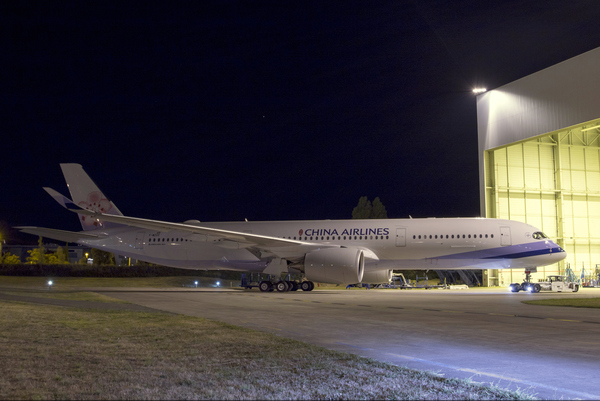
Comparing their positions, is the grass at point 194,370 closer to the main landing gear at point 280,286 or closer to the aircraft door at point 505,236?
the main landing gear at point 280,286

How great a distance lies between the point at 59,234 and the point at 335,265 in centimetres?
1298

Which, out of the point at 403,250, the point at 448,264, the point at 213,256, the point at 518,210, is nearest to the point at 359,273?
the point at 403,250

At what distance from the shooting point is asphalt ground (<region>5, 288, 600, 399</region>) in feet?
17.7

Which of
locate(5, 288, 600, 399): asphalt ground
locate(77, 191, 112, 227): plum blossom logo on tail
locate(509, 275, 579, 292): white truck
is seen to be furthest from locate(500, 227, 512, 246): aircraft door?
locate(77, 191, 112, 227): plum blossom logo on tail

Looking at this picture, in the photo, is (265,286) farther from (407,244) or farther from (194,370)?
(194,370)

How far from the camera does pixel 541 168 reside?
35844mm

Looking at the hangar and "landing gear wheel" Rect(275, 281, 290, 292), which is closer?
"landing gear wheel" Rect(275, 281, 290, 292)

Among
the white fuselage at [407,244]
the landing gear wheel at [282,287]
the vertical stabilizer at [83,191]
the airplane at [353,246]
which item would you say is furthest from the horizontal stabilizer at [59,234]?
the landing gear wheel at [282,287]

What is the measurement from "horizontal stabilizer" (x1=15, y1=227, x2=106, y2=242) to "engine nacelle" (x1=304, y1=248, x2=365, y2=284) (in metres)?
11.3

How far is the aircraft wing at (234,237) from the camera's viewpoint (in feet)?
67.8

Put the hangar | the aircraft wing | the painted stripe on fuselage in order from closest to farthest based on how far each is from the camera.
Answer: the aircraft wing
the painted stripe on fuselage
the hangar

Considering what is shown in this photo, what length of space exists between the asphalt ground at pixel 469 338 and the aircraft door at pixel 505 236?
332 inches

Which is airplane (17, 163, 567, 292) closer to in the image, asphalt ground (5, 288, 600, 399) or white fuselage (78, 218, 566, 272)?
white fuselage (78, 218, 566, 272)

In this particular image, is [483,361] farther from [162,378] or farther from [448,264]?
[448,264]
